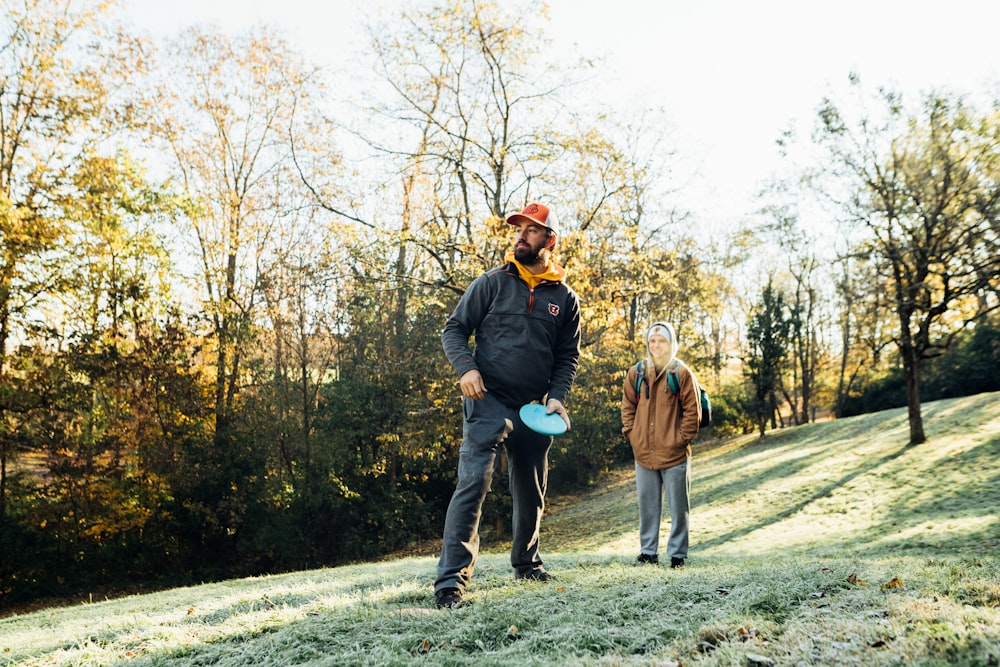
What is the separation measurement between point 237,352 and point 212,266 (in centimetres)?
443

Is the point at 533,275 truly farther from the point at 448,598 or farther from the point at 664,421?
the point at 664,421

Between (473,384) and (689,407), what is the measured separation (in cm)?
284

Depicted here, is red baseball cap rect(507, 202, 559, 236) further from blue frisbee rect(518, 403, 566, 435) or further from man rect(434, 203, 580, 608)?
blue frisbee rect(518, 403, 566, 435)

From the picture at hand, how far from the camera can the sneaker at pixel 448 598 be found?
3.71 metres

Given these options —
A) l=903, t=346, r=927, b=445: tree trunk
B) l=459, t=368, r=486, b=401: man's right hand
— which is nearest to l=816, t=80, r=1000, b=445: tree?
l=903, t=346, r=927, b=445: tree trunk

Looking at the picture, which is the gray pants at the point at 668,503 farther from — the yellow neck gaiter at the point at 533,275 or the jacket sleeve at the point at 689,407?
the yellow neck gaiter at the point at 533,275

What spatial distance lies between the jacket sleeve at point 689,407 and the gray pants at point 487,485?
204 cm

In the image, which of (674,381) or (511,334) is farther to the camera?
(674,381)

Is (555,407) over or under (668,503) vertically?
over

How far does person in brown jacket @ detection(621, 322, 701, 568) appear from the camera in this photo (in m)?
6.10

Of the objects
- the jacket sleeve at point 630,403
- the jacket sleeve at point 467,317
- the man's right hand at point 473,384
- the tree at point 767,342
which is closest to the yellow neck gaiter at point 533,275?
the jacket sleeve at point 467,317

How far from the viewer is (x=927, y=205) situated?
14.9 m

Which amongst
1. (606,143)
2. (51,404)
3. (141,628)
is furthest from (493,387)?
(51,404)

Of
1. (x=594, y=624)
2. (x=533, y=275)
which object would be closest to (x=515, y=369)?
(x=533, y=275)
